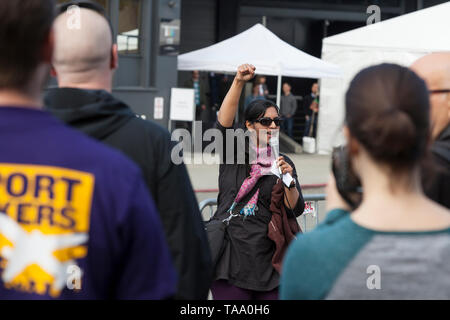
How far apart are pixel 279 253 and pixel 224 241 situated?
0.37 m

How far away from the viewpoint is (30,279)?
181 cm

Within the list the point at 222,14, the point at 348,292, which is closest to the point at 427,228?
the point at 348,292

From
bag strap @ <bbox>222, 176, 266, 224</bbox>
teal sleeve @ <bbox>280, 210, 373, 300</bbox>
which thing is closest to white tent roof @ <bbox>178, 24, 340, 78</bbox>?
bag strap @ <bbox>222, 176, 266, 224</bbox>

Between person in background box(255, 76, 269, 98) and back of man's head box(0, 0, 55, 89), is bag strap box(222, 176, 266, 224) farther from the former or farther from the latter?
person in background box(255, 76, 269, 98)

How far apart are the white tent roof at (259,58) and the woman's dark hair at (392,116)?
13549mm

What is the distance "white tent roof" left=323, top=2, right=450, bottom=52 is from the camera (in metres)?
8.45

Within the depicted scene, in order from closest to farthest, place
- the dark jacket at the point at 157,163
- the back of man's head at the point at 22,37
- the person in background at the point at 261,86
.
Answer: the back of man's head at the point at 22,37
the dark jacket at the point at 157,163
the person in background at the point at 261,86

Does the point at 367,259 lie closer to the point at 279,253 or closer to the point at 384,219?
the point at 384,219

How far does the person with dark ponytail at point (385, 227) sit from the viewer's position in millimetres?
1999

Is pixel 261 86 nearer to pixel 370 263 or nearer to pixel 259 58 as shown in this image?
pixel 259 58

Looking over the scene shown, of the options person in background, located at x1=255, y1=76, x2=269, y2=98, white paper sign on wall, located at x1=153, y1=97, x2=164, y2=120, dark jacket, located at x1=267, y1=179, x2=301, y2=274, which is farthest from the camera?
person in background, located at x1=255, y1=76, x2=269, y2=98

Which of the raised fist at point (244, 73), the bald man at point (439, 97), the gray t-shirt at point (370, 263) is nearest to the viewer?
the gray t-shirt at point (370, 263)

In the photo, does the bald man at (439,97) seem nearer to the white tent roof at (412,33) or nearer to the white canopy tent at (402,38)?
the white canopy tent at (402,38)

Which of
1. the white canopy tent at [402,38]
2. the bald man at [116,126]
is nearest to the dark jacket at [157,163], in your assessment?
the bald man at [116,126]
